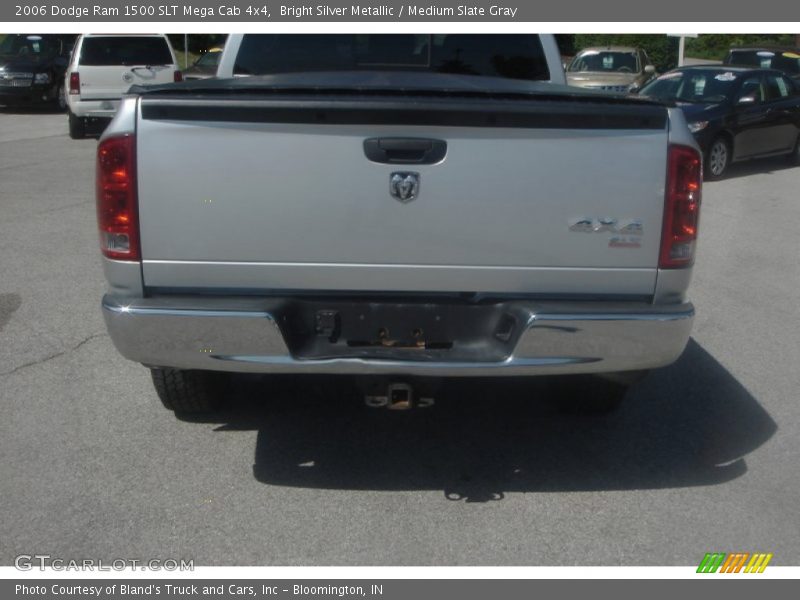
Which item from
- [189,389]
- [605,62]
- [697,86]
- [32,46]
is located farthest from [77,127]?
[189,389]

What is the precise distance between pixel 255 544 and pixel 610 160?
2.02 m

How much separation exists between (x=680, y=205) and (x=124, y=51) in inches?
597

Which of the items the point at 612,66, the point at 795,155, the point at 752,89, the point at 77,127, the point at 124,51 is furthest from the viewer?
the point at 612,66

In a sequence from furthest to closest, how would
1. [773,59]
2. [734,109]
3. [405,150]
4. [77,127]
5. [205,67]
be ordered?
[205,67], [773,59], [77,127], [734,109], [405,150]

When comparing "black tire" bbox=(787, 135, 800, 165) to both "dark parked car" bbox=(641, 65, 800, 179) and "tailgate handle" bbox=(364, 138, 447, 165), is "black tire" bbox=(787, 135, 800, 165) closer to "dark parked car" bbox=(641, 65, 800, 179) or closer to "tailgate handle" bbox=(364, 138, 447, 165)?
"dark parked car" bbox=(641, 65, 800, 179)

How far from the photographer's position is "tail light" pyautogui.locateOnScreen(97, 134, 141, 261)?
3.88 m

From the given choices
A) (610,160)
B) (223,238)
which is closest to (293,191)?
(223,238)

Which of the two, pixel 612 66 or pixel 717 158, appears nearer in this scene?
pixel 717 158

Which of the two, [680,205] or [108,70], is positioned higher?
[680,205]

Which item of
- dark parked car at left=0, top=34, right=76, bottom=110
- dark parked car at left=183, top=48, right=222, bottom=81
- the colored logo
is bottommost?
dark parked car at left=0, top=34, right=76, bottom=110

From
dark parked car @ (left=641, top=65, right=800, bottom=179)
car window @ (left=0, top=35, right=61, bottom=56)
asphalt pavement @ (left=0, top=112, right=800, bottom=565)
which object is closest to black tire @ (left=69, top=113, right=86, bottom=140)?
car window @ (left=0, top=35, right=61, bottom=56)

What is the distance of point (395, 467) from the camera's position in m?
4.68

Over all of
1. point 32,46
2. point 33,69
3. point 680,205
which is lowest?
point 33,69

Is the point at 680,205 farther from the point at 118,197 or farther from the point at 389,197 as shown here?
the point at 118,197
